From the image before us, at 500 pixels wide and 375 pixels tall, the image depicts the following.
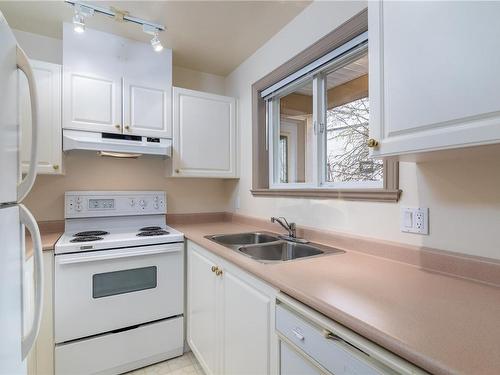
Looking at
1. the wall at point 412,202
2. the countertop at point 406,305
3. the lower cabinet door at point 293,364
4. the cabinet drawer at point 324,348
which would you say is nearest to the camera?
the countertop at point 406,305

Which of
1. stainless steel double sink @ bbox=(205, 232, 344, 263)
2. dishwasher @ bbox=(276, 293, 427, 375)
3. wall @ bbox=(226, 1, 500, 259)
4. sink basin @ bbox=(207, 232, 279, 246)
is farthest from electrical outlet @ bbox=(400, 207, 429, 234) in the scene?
sink basin @ bbox=(207, 232, 279, 246)

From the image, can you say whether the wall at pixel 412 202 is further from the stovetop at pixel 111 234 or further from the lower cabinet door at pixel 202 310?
the stovetop at pixel 111 234

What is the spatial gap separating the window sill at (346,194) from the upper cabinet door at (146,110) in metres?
1.03

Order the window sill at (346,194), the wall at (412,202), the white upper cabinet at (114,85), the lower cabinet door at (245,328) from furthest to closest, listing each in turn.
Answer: the white upper cabinet at (114,85)
the window sill at (346,194)
the lower cabinet door at (245,328)
the wall at (412,202)

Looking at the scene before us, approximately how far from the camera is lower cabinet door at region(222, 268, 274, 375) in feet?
3.53

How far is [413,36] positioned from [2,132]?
115cm

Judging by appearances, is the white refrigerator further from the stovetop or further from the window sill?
the window sill

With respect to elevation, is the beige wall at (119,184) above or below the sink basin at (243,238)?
above

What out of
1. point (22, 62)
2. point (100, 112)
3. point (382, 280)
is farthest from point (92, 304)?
point (382, 280)

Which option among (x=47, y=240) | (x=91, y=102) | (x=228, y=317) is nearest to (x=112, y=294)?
(x=47, y=240)

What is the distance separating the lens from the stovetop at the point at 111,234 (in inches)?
65.1

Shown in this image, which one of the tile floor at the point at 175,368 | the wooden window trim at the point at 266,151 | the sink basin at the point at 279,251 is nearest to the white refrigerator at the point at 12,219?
the sink basin at the point at 279,251

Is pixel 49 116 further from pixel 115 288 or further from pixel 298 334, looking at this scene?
pixel 298 334

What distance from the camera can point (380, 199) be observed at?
51.3 inches
